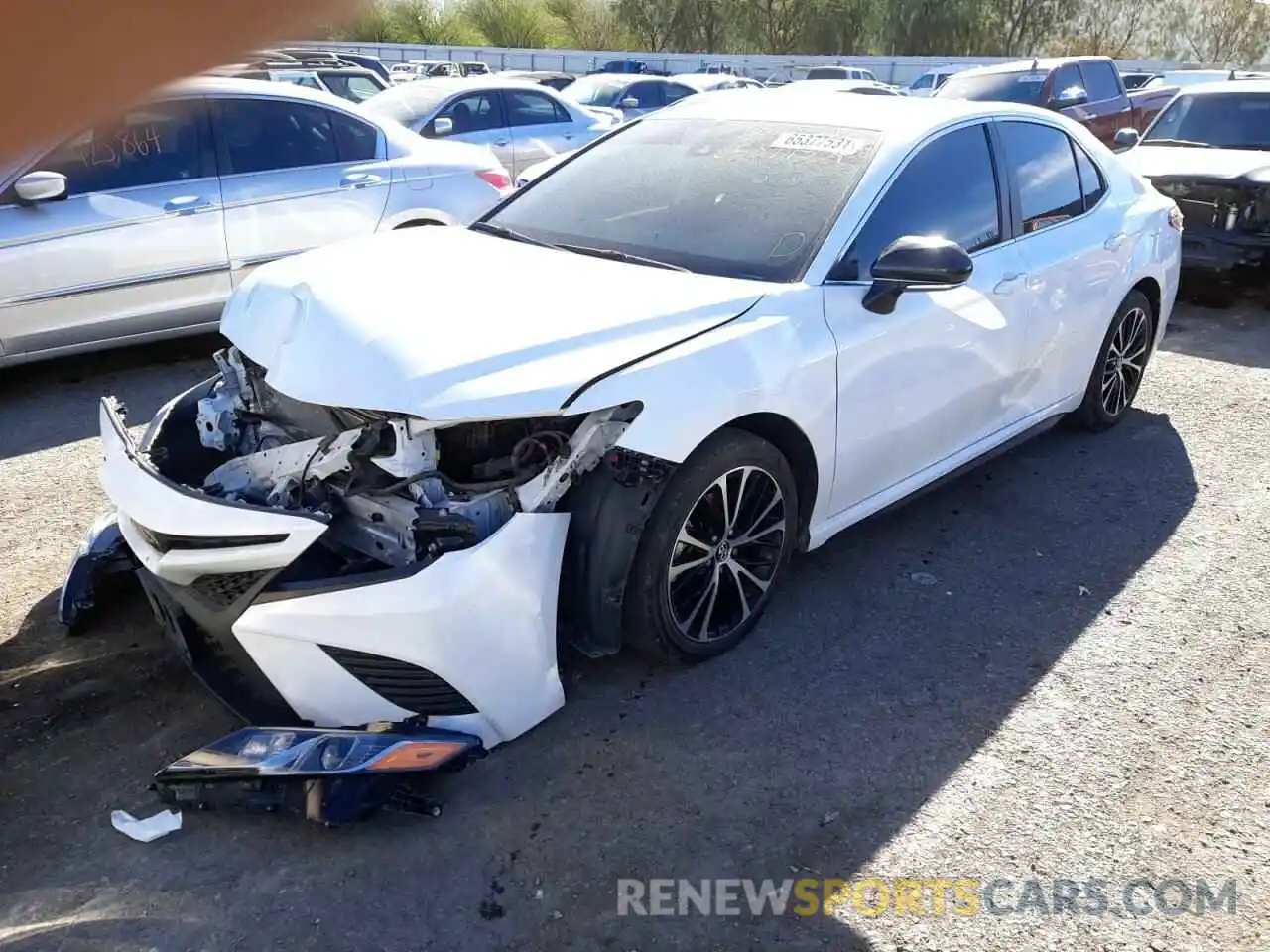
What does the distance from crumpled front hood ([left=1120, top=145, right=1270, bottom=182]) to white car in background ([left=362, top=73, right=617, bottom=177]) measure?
535 cm

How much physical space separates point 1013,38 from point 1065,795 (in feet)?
165

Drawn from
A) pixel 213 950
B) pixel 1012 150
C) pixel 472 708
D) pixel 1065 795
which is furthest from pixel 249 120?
pixel 1065 795

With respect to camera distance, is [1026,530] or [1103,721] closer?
[1103,721]

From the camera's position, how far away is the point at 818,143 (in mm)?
3918

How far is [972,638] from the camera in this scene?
144 inches

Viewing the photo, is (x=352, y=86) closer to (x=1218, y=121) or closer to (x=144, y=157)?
(x=144, y=157)

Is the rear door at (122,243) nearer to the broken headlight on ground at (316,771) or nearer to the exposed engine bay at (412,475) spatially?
the exposed engine bay at (412,475)

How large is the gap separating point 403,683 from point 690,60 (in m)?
36.7

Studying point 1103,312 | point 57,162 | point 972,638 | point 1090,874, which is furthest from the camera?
point 57,162

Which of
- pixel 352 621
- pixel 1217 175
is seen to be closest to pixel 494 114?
pixel 1217 175

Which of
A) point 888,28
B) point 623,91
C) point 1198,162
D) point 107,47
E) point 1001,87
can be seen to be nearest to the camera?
point 107,47

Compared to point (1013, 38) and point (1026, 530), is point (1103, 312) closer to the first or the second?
point (1026, 530)

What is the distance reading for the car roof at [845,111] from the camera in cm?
400

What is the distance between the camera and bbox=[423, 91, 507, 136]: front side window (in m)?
10.3
